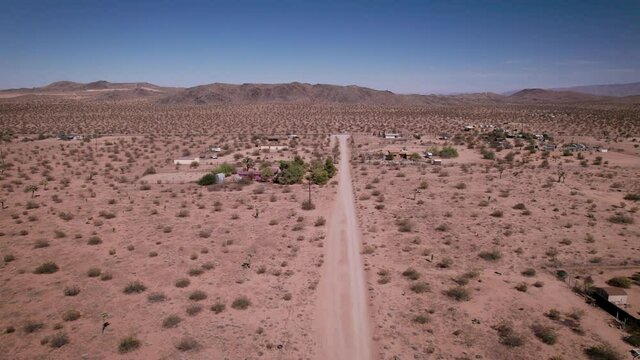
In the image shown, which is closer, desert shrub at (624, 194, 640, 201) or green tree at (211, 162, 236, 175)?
desert shrub at (624, 194, 640, 201)

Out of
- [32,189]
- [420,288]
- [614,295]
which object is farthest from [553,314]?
[32,189]

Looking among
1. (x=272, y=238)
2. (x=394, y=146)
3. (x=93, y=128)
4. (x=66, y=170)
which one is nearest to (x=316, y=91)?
(x=93, y=128)

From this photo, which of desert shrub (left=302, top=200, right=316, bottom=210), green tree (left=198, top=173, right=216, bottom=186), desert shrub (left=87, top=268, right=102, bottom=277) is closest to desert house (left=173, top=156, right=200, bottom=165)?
green tree (left=198, top=173, right=216, bottom=186)

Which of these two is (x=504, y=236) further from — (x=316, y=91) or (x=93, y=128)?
(x=316, y=91)

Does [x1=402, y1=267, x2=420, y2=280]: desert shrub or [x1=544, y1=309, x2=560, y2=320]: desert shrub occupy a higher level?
[x1=402, y1=267, x2=420, y2=280]: desert shrub

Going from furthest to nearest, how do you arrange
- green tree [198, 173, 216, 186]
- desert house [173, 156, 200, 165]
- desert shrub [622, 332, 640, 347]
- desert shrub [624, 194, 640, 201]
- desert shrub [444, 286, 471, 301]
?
desert house [173, 156, 200, 165] < green tree [198, 173, 216, 186] < desert shrub [624, 194, 640, 201] < desert shrub [444, 286, 471, 301] < desert shrub [622, 332, 640, 347]

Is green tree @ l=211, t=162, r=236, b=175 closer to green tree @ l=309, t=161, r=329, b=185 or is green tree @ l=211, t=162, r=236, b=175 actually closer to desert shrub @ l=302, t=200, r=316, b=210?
green tree @ l=309, t=161, r=329, b=185
